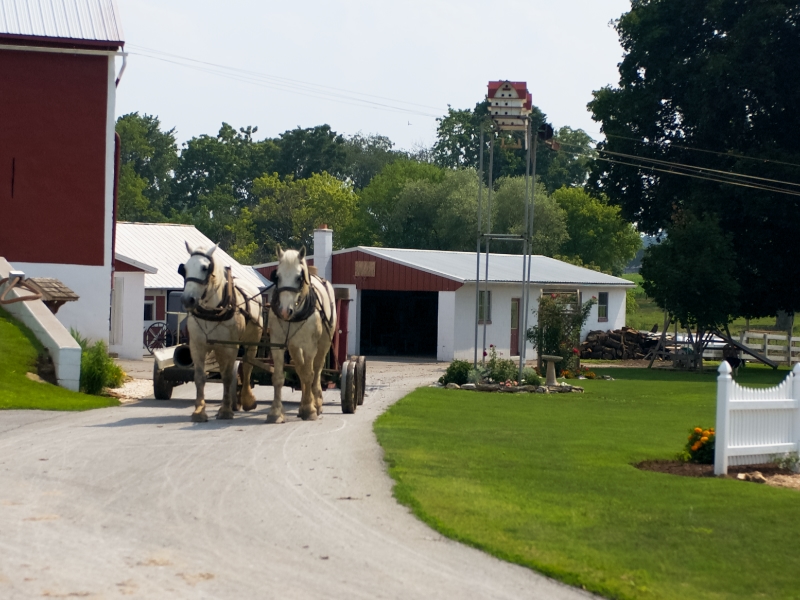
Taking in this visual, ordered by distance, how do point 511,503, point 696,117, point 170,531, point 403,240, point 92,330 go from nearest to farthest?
1. point 170,531
2. point 511,503
3. point 92,330
4. point 696,117
5. point 403,240

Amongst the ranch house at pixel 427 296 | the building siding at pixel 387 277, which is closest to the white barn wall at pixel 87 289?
the ranch house at pixel 427 296

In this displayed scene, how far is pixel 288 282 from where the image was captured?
48.0 feet

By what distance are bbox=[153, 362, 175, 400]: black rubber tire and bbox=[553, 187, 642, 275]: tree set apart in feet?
205

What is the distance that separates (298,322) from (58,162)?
43.5 feet

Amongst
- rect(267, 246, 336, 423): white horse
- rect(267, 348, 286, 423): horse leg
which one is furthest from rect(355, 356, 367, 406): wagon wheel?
rect(267, 348, 286, 423): horse leg

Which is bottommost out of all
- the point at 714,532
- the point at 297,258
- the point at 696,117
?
the point at 714,532

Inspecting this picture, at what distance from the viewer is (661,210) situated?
147ft

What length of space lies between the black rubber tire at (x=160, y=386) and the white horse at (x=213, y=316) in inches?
107

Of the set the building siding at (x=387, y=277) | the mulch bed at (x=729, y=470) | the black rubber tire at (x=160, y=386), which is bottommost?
the mulch bed at (x=729, y=470)

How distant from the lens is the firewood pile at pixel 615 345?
45438 mm

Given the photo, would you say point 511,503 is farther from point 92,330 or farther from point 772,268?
point 772,268

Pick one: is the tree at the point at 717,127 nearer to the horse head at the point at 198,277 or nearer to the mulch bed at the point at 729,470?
the mulch bed at the point at 729,470

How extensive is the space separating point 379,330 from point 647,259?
11619 millimetres

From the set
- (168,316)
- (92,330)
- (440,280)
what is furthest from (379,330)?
(92,330)
